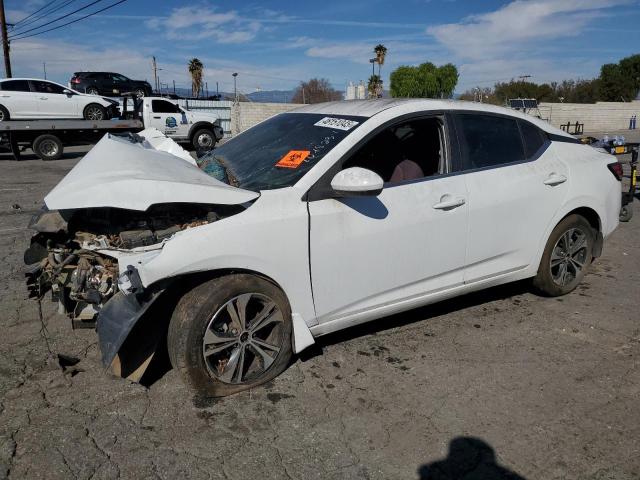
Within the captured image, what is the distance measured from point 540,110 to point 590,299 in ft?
128

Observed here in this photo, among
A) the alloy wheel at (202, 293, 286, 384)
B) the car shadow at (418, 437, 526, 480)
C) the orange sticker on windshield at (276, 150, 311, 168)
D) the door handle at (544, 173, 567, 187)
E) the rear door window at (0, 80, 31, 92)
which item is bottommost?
the car shadow at (418, 437, 526, 480)

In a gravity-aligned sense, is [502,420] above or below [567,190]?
below

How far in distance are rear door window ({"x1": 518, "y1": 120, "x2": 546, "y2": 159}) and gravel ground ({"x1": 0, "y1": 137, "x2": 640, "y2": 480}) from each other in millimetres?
1340

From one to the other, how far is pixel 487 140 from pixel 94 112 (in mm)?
16534

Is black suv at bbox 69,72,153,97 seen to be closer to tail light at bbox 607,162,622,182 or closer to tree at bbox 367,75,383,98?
tail light at bbox 607,162,622,182

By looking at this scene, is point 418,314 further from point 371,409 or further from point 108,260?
point 108,260

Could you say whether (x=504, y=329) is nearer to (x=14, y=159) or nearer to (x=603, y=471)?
(x=603, y=471)

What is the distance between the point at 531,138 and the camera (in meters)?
4.19

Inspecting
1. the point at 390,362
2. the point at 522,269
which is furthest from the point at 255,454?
the point at 522,269

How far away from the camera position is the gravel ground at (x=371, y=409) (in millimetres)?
2525

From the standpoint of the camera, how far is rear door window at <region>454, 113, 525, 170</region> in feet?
12.4

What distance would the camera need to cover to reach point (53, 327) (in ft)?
12.9

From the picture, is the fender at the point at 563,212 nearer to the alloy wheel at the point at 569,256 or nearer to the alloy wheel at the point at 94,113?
the alloy wheel at the point at 569,256

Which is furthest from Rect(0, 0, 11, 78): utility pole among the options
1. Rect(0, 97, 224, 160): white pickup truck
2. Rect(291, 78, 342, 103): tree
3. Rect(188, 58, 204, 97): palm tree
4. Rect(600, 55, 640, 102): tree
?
Rect(600, 55, 640, 102): tree
